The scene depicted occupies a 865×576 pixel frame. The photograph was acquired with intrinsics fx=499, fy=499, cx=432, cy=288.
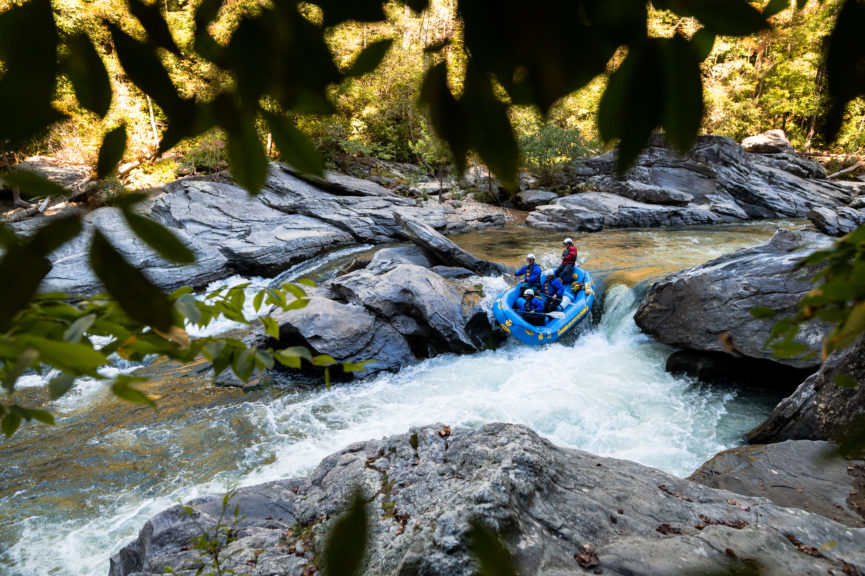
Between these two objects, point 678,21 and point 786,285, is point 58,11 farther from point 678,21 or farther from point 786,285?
point 786,285

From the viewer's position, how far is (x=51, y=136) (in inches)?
21.5

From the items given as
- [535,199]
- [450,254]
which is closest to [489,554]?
[450,254]

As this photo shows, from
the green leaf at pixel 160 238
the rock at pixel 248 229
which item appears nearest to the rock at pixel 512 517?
the green leaf at pixel 160 238

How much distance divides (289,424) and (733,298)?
5739 mm

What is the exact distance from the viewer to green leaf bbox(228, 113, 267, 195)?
0.56 m

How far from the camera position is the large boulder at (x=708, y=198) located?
49.1 feet

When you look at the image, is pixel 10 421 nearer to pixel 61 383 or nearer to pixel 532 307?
pixel 61 383

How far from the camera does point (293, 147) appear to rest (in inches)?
24.0

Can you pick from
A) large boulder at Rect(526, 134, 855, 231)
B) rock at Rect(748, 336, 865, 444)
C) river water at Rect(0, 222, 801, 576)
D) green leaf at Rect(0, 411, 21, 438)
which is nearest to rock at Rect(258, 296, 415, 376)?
river water at Rect(0, 222, 801, 576)

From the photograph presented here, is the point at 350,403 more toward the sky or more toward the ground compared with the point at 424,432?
more toward the ground

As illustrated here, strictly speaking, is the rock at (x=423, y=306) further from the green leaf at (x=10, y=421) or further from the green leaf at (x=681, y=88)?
the green leaf at (x=681, y=88)

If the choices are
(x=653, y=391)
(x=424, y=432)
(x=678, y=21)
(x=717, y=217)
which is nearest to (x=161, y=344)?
(x=678, y=21)

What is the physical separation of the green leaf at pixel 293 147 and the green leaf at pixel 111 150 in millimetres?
155

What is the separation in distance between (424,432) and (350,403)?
3229 millimetres
